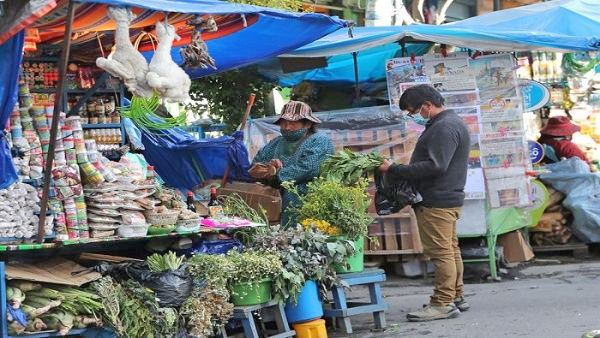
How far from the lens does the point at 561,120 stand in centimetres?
1323

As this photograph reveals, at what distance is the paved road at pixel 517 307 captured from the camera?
7.82m

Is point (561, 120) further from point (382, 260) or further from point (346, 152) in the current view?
point (346, 152)

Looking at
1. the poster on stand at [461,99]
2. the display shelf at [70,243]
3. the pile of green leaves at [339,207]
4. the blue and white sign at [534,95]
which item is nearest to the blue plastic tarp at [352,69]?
the blue and white sign at [534,95]

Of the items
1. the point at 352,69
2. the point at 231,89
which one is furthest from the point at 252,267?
the point at 352,69

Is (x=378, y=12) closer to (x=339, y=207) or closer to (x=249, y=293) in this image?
(x=339, y=207)

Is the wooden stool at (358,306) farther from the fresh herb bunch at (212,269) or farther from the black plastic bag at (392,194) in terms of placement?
the fresh herb bunch at (212,269)

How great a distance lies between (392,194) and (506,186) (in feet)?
8.01

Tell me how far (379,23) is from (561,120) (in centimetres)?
289

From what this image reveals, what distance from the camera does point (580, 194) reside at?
11.9 metres

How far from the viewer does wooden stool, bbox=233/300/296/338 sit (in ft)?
23.1

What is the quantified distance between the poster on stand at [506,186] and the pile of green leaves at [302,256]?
296cm

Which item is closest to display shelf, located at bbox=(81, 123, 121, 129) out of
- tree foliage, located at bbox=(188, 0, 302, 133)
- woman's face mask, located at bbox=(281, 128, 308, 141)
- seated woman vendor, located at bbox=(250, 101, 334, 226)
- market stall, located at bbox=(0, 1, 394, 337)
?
market stall, located at bbox=(0, 1, 394, 337)

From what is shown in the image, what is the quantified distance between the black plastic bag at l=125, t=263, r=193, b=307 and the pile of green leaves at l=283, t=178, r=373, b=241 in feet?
4.95

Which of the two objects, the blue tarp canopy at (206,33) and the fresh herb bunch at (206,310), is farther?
the fresh herb bunch at (206,310)
